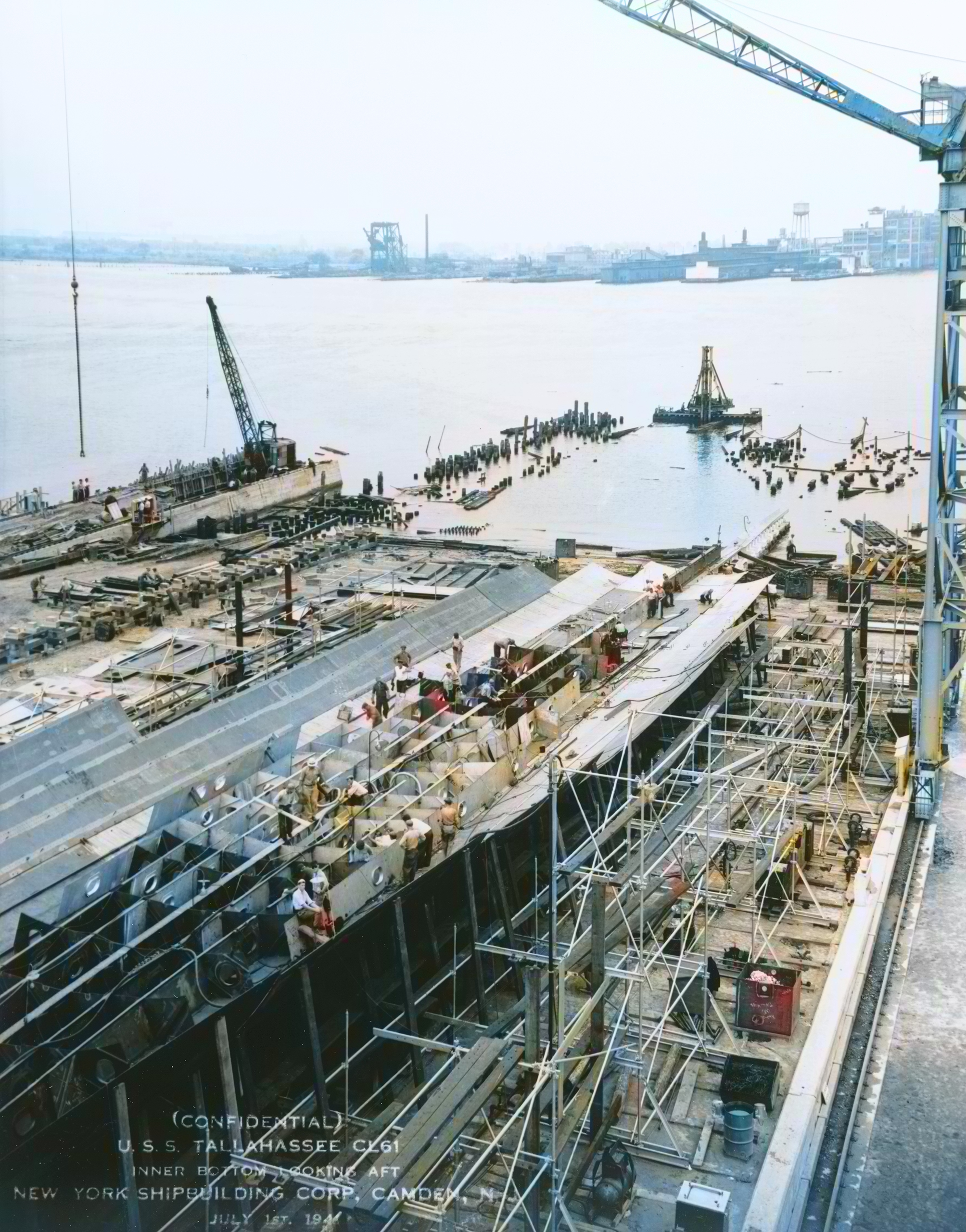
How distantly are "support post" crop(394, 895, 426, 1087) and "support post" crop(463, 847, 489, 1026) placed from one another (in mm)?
805

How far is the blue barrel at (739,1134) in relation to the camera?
40.4 feet

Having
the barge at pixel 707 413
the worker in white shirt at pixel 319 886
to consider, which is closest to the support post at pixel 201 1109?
the worker in white shirt at pixel 319 886

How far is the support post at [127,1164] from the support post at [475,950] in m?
4.27

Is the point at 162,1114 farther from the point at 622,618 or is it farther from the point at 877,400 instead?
the point at 877,400

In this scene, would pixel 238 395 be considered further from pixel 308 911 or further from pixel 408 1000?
pixel 408 1000

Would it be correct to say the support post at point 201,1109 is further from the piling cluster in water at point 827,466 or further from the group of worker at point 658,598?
the piling cluster in water at point 827,466

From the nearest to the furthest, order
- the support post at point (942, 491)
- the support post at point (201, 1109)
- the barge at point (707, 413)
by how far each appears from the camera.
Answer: the support post at point (201, 1109), the support post at point (942, 491), the barge at point (707, 413)

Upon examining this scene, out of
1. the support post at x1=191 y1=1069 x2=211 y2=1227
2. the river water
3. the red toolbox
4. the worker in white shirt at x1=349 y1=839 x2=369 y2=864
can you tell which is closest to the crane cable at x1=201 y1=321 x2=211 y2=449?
the river water

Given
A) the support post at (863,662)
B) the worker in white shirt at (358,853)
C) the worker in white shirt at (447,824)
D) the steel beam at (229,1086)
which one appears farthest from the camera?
the support post at (863,662)

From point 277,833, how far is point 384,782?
1.68m

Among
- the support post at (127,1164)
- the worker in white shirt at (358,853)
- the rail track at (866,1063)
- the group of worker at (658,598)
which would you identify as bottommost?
the rail track at (866,1063)

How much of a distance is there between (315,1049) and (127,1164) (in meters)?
2.15

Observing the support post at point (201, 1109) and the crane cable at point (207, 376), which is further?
the crane cable at point (207, 376)

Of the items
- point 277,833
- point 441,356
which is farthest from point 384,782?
point 441,356
